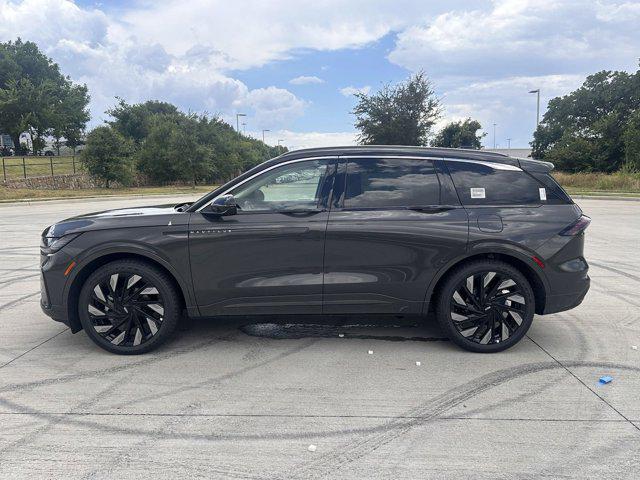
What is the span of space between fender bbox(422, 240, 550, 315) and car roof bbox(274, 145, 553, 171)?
78cm

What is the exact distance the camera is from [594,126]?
1713 inches

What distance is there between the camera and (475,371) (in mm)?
4035

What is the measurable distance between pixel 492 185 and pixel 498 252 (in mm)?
616

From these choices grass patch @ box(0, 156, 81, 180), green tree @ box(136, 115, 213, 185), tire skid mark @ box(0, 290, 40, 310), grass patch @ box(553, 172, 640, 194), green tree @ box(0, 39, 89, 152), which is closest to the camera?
tire skid mark @ box(0, 290, 40, 310)

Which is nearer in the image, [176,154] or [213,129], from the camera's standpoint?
[176,154]

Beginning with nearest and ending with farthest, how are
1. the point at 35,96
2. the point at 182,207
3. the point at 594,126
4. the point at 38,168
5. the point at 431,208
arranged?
1. the point at 431,208
2. the point at 182,207
3. the point at 38,168
4. the point at 594,126
5. the point at 35,96

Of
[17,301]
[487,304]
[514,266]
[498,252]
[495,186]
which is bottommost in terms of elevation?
[17,301]

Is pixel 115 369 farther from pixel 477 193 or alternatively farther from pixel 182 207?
pixel 477 193

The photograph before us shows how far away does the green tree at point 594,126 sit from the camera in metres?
40.8

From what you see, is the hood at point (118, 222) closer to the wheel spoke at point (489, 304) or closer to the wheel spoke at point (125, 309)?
the wheel spoke at point (125, 309)

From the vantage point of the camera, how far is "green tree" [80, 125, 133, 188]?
32406mm

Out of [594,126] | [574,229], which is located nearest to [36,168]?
[574,229]

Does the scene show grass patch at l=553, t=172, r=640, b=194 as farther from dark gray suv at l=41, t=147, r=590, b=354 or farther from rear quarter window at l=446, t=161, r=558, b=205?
dark gray suv at l=41, t=147, r=590, b=354

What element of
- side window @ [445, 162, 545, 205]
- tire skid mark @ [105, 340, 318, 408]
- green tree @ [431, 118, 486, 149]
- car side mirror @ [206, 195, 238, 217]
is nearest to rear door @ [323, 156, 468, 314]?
side window @ [445, 162, 545, 205]
